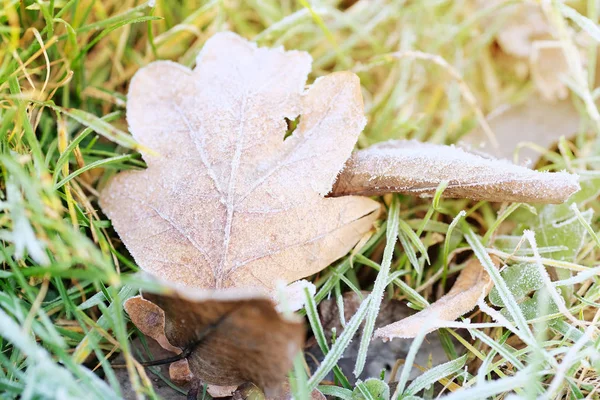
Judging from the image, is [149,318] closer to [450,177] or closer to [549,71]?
[450,177]

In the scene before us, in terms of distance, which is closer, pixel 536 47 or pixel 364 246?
pixel 364 246

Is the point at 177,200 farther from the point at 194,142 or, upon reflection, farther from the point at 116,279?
the point at 116,279

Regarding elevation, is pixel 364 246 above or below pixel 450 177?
below

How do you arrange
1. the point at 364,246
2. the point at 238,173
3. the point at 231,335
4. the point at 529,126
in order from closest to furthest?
the point at 231,335 < the point at 238,173 < the point at 364,246 < the point at 529,126

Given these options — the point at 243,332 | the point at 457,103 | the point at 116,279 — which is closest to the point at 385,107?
the point at 457,103

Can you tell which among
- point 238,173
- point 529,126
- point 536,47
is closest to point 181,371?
point 238,173

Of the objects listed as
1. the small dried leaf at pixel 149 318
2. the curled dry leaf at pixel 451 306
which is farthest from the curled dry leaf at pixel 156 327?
the curled dry leaf at pixel 451 306
